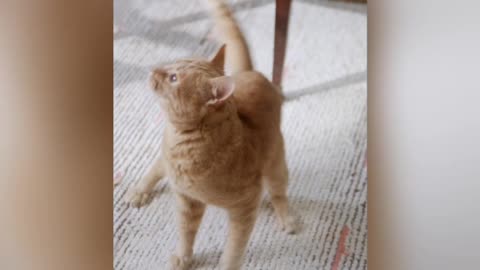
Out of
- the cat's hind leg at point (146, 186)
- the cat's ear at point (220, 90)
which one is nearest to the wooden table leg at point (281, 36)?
the cat's ear at point (220, 90)

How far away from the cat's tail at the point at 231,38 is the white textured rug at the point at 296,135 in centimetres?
2

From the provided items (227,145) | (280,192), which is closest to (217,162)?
(227,145)

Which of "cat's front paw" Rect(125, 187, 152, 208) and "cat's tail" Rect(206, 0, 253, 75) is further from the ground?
"cat's tail" Rect(206, 0, 253, 75)

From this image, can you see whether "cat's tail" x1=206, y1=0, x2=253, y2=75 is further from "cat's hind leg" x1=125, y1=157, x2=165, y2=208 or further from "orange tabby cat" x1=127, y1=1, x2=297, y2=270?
"cat's hind leg" x1=125, y1=157, x2=165, y2=208

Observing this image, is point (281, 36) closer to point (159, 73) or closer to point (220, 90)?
point (220, 90)

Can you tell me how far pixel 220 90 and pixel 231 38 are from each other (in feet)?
0.49

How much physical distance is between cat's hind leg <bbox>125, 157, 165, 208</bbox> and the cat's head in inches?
5.3

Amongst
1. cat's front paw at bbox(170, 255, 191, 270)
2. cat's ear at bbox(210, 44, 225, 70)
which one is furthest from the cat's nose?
cat's front paw at bbox(170, 255, 191, 270)

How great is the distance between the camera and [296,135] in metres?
1.39

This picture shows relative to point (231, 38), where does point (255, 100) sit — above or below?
below

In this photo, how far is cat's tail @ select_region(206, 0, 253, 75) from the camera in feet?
4.66
